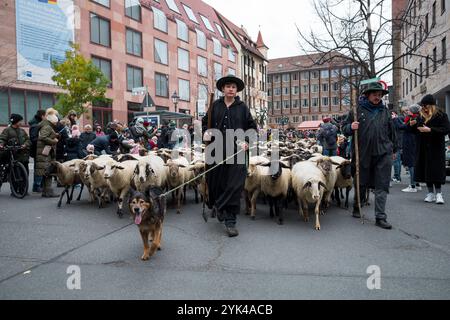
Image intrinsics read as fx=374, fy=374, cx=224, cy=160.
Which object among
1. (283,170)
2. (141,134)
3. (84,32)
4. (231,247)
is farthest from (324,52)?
(84,32)

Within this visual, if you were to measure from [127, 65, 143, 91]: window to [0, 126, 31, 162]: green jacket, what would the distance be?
81.0ft

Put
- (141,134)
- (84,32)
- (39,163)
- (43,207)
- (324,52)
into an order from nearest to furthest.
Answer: (43,207) → (39,163) → (141,134) → (324,52) → (84,32)

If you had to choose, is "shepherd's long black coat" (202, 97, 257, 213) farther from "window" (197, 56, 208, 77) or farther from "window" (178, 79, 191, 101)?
"window" (197, 56, 208, 77)

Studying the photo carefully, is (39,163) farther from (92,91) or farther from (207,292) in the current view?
(92,91)

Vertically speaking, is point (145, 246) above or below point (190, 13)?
below

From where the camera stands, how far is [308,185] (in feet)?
21.2

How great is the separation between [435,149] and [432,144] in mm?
124

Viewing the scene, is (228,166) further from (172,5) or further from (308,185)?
(172,5)

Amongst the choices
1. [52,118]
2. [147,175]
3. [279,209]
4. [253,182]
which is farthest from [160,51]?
[279,209]

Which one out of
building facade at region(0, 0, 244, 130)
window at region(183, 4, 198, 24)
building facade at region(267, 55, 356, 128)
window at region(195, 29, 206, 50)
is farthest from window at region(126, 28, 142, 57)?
building facade at region(267, 55, 356, 128)

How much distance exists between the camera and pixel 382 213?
6.34m

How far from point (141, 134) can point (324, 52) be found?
30.8 feet

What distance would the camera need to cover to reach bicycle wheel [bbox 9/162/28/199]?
9242 millimetres

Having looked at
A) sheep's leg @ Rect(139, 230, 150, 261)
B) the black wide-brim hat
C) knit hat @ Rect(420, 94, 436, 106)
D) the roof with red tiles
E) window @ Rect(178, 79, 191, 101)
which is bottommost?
sheep's leg @ Rect(139, 230, 150, 261)
